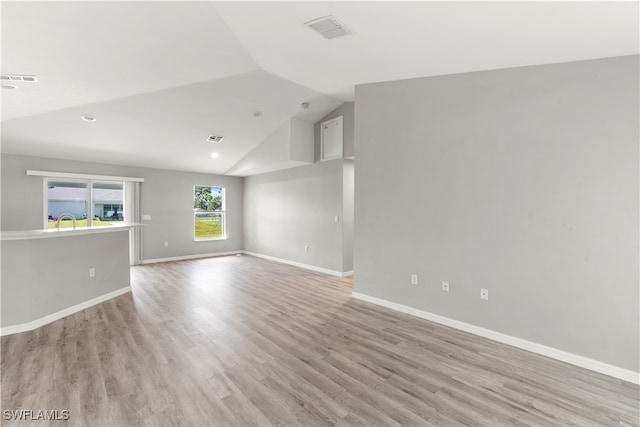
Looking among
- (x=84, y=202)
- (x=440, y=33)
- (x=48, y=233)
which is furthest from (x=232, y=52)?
(x=84, y=202)

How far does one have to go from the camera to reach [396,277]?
12.4ft

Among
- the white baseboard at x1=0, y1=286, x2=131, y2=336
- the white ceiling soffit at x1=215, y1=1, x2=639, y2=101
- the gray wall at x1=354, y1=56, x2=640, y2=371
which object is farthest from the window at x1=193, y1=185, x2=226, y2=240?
the gray wall at x1=354, y1=56, x2=640, y2=371

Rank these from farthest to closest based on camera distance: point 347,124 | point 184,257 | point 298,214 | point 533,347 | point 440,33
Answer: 1. point 184,257
2. point 298,214
3. point 347,124
4. point 533,347
5. point 440,33

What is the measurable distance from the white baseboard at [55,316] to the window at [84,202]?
2628 mm

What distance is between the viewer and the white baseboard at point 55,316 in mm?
2979

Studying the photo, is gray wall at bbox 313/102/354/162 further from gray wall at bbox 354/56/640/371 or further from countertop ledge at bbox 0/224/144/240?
countertop ledge at bbox 0/224/144/240

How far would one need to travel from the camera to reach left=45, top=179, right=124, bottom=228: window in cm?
571

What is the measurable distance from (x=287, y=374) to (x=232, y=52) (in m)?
3.46

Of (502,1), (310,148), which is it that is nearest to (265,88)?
(310,148)

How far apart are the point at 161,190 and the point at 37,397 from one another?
5849 mm

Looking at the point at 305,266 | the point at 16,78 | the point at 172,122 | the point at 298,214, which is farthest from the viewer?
the point at 298,214

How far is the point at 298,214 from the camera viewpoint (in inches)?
258

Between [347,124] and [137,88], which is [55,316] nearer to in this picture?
[137,88]

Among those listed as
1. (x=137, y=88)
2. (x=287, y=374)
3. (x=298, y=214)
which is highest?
(x=137, y=88)
